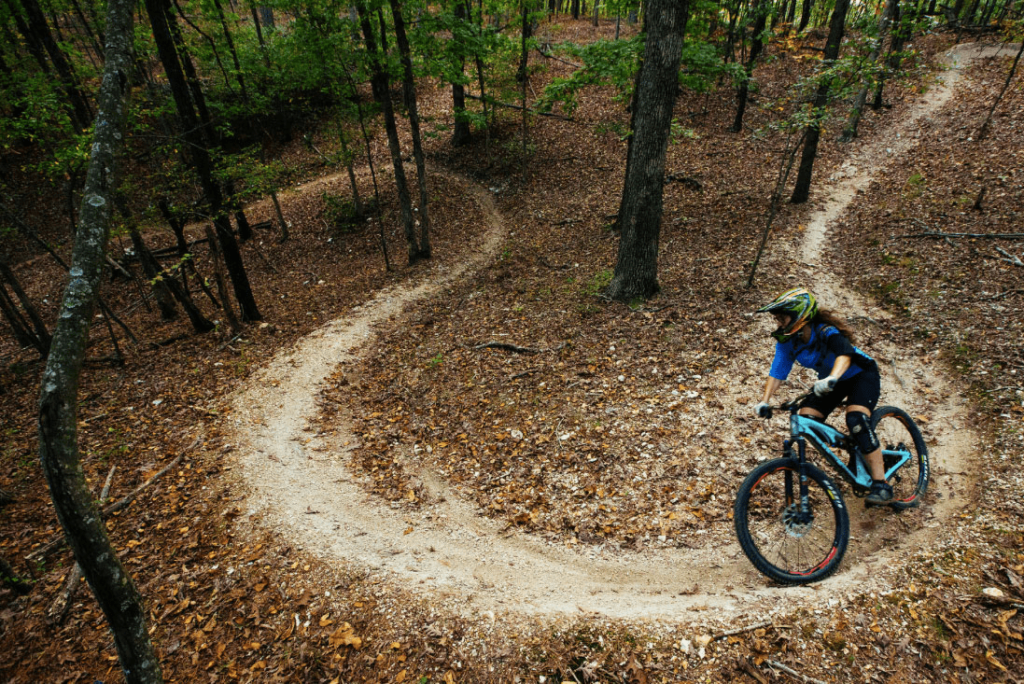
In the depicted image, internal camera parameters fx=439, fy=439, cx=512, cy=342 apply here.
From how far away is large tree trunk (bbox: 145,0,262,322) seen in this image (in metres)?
9.29

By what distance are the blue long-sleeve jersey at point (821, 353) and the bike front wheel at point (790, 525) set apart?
1.09 metres

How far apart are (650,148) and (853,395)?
263 inches

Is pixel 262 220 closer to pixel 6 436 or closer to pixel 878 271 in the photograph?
pixel 6 436

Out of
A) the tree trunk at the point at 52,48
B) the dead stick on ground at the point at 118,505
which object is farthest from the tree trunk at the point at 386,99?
the dead stick on ground at the point at 118,505

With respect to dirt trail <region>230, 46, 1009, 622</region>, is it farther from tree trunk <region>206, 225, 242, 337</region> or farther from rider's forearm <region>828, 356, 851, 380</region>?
tree trunk <region>206, 225, 242, 337</region>

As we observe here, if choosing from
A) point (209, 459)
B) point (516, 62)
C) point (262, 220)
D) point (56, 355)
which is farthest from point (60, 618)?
point (516, 62)

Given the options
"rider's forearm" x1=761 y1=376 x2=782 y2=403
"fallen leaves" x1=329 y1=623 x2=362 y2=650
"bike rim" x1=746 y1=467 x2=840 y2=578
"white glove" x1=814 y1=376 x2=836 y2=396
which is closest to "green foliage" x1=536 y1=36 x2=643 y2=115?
"rider's forearm" x1=761 y1=376 x2=782 y2=403

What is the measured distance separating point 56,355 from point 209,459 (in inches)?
223

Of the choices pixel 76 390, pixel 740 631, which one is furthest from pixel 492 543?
pixel 76 390

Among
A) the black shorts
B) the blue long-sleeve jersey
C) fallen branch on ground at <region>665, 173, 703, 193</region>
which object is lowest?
fallen branch on ground at <region>665, 173, 703, 193</region>

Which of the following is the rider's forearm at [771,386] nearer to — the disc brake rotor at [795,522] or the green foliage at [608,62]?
the disc brake rotor at [795,522]

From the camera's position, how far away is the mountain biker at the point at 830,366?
4.78 metres

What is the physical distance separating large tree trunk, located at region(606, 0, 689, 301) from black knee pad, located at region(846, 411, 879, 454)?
6.15 metres

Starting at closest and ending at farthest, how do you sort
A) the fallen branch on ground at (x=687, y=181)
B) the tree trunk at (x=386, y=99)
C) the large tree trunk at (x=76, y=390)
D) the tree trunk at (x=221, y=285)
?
the large tree trunk at (x=76, y=390) → the tree trunk at (x=221, y=285) → the tree trunk at (x=386, y=99) → the fallen branch on ground at (x=687, y=181)
